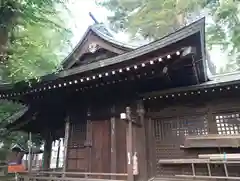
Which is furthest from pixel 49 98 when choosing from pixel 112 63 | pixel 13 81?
pixel 112 63

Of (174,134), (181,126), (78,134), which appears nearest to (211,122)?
(181,126)

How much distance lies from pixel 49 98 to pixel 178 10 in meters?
9.51

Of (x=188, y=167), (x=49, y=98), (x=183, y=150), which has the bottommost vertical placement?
(x=188, y=167)

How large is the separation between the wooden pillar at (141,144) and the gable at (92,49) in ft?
7.55

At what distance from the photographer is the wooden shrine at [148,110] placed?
16.5ft

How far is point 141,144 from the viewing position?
19.0 feet

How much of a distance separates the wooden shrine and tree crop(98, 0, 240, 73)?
6954 millimetres

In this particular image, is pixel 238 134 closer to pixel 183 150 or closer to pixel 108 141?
pixel 183 150

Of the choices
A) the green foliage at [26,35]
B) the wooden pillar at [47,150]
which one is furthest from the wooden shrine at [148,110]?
the wooden pillar at [47,150]

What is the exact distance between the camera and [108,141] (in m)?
6.30

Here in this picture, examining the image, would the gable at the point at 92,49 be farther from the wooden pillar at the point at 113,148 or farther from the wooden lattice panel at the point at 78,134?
the wooden pillar at the point at 113,148

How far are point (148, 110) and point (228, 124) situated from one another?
2.09 metres

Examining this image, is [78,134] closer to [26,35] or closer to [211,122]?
[26,35]

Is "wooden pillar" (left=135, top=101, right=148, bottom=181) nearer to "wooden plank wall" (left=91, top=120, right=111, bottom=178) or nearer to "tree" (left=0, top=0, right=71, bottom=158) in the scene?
"wooden plank wall" (left=91, top=120, right=111, bottom=178)
